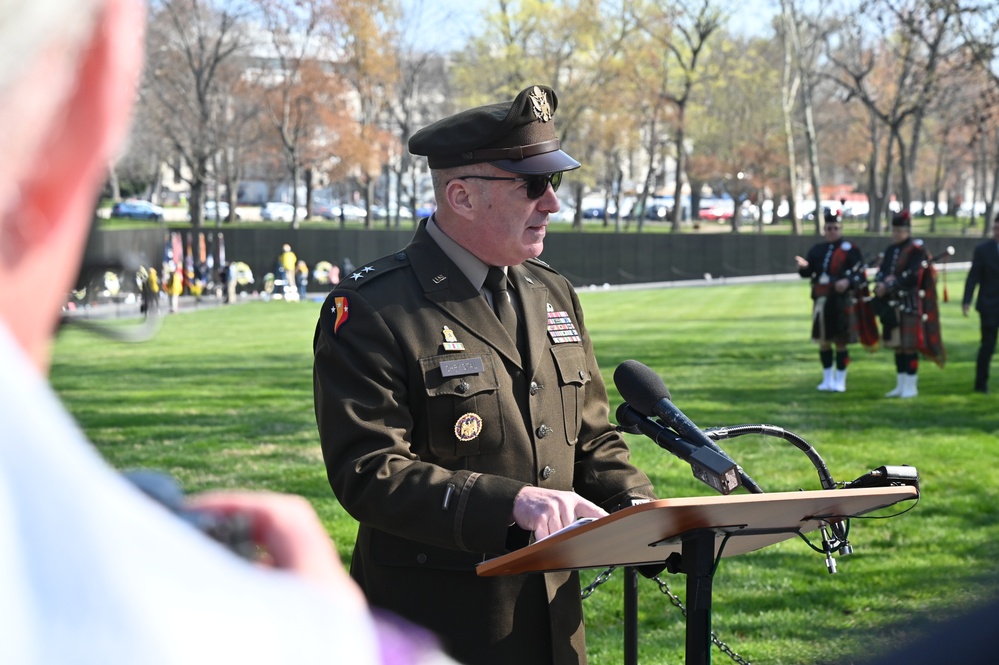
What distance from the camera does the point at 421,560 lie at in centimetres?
314

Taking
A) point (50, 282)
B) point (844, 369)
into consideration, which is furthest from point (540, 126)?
point (844, 369)

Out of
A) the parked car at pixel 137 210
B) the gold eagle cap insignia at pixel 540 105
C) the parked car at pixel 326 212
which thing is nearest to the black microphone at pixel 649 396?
the gold eagle cap insignia at pixel 540 105

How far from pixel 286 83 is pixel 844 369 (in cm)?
4068

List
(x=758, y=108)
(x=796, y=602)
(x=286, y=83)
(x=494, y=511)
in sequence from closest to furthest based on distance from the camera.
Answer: (x=494, y=511)
(x=796, y=602)
(x=286, y=83)
(x=758, y=108)

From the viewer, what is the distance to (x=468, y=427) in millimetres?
3109

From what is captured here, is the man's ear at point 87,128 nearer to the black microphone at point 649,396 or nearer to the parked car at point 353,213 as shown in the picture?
the black microphone at point 649,396

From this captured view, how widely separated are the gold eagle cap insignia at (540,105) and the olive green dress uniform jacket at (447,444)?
1.64 feet

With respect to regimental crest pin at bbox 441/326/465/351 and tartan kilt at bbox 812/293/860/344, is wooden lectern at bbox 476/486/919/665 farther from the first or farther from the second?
tartan kilt at bbox 812/293/860/344

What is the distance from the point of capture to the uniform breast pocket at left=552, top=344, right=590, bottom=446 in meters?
3.34

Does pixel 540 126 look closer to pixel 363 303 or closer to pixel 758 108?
pixel 363 303

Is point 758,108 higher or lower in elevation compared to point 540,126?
higher

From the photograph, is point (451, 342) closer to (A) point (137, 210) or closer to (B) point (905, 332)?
(A) point (137, 210)

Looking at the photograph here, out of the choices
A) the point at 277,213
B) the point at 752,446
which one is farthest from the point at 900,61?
the point at 277,213

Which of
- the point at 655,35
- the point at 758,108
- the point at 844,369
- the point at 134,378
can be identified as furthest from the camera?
the point at 758,108
